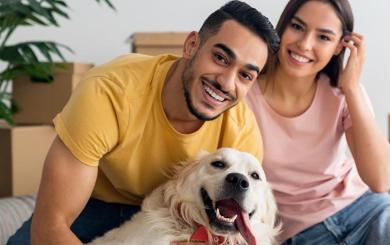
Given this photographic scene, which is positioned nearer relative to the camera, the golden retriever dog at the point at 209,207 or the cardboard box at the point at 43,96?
the golden retriever dog at the point at 209,207

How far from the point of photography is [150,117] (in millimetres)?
1347

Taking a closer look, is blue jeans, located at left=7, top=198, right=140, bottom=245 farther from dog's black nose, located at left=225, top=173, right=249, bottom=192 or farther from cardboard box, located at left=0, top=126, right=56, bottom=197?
cardboard box, located at left=0, top=126, right=56, bottom=197

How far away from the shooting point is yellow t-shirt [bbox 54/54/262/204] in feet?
4.04

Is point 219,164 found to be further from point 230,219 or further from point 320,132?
point 320,132

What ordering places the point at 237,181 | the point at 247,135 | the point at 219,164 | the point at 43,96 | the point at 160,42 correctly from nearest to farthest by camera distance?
the point at 237,181 → the point at 219,164 → the point at 247,135 → the point at 160,42 → the point at 43,96

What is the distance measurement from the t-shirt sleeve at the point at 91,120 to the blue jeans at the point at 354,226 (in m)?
0.74

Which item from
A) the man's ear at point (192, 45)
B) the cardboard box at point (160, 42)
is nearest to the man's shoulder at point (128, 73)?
the man's ear at point (192, 45)

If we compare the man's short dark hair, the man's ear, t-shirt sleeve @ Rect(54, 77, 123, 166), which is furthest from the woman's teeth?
t-shirt sleeve @ Rect(54, 77, 123, 166)

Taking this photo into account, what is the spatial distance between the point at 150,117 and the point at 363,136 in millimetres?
682

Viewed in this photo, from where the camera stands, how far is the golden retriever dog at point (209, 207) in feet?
4.04

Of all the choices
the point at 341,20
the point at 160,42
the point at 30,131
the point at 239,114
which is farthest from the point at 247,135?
the point at 30,131

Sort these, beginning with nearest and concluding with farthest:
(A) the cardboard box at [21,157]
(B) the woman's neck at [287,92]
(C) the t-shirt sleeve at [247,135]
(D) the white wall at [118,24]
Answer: (C) the t-shirt sleeve at [247,135] → (B) the woman's neck at [287,92] → (A) the cardboard box at [21,157] → (D) the white wall at [118,24]

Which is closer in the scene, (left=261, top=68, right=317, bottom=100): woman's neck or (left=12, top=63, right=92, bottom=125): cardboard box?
(left=261, top=68, right=317, bottom=100): woman's neck

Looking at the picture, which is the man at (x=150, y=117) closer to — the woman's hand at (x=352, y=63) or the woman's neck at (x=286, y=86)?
the woman's neck at (x=286, y=86)
